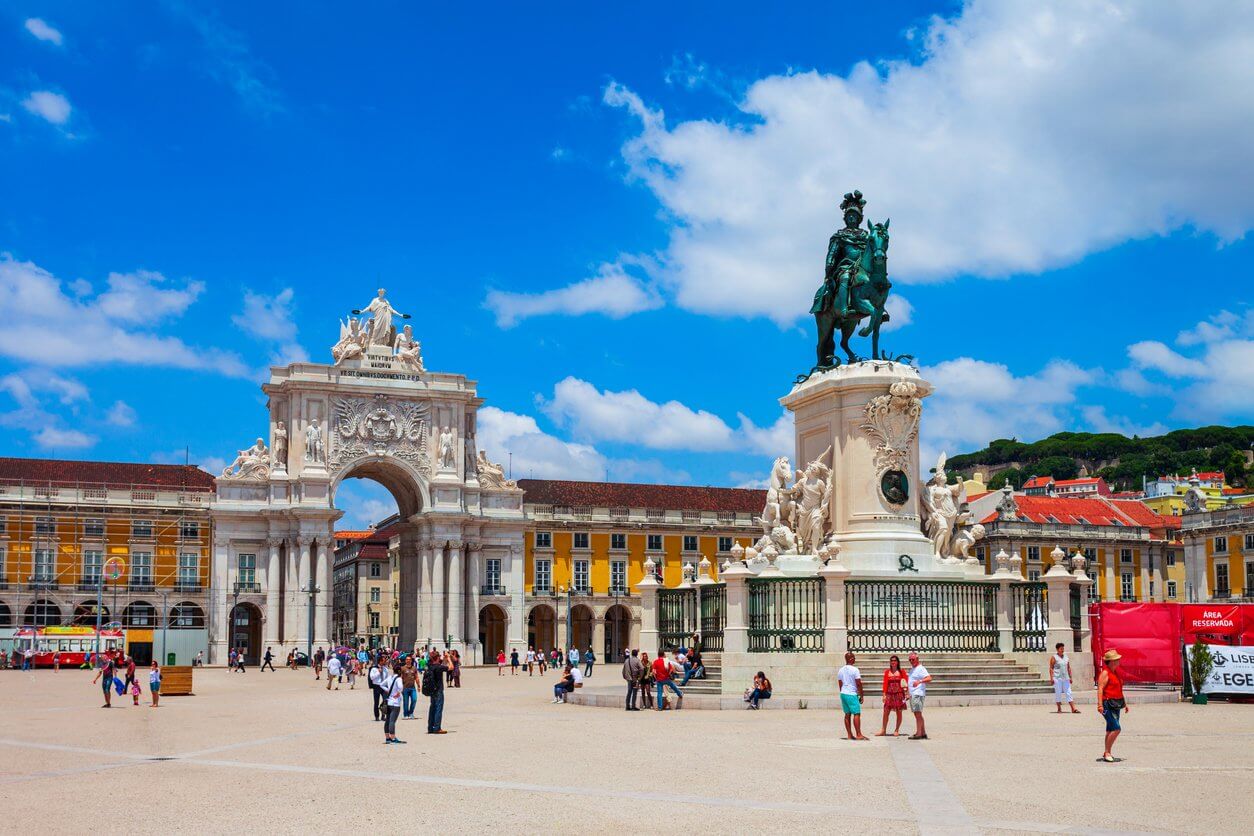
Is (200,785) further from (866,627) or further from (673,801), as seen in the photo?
(866,627)

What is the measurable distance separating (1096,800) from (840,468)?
1335cm

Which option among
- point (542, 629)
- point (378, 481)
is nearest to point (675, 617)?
point (378, 481)

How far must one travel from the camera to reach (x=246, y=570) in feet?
224

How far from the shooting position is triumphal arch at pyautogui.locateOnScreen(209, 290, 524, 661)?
67625 millimetres

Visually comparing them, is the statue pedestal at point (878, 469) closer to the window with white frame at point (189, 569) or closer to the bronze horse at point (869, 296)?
the bronze horse at point (869, 296)

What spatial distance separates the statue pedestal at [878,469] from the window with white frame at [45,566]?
54.5 meters

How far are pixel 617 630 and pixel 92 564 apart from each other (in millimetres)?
27695

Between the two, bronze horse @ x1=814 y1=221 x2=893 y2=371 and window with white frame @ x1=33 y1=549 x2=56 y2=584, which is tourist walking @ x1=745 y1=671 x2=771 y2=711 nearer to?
bronze horse @ x1=814 y1=221 x2=893 y2=371

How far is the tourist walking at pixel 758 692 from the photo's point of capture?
73.6 feet

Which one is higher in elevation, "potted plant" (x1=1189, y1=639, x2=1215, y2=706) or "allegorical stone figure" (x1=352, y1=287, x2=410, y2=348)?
"allegorical stone figure" (x1=352, y1=287, x2=410, y2=348)

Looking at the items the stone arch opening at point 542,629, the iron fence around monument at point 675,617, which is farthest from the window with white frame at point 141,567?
the iron fence around monument at point 675,617

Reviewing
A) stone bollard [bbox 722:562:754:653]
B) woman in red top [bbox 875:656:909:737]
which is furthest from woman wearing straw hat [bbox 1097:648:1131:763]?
stone bollard [bbox 722:562:754:653]

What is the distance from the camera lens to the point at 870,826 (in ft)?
35.0

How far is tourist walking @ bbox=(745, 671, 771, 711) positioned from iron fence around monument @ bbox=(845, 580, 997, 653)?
1.81 m
